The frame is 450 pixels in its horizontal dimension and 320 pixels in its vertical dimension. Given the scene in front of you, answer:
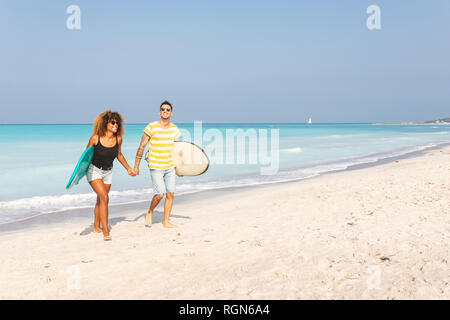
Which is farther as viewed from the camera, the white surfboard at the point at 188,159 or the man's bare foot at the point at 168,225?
the white surfboard at the point at 188,159

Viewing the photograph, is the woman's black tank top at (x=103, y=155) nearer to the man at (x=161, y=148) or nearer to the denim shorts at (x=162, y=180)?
the man at (x=161, y=148)

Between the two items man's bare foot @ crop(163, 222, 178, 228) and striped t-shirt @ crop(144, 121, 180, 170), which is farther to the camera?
man's bare foot @ crop(163, 222, 178, 228)

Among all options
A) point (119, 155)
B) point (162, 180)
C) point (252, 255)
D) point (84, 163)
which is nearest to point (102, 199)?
point (84, 163)

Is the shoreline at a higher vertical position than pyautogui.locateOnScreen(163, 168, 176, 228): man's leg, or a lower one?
lower

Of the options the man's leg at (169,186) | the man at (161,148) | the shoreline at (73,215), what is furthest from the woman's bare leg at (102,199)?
the shoreline at (73,215)

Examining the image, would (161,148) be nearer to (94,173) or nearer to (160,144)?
(160,144)

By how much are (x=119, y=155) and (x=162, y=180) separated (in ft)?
2.40

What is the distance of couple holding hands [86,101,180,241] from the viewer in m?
4.84

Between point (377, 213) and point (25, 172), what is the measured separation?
522 inches

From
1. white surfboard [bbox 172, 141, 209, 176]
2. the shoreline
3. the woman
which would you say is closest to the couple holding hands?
the woman

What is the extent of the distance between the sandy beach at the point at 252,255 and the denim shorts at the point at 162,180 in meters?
0.63

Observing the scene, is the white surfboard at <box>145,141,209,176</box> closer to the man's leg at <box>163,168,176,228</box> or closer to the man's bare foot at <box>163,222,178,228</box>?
the man's leg at <box>163,168,176,228</box>

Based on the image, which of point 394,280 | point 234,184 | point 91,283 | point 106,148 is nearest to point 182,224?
point 106,148

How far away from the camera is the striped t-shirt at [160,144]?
5.15 m
